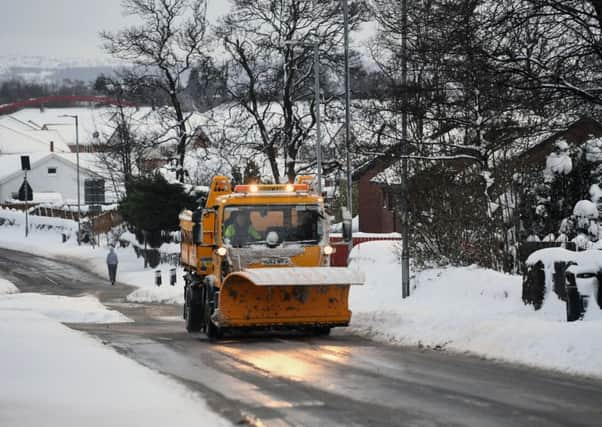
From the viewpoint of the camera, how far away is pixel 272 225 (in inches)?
798

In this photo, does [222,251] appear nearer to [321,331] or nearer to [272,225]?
[272,225]

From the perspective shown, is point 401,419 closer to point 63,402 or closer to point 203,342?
point 63,402

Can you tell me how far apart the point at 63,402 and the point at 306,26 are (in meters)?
36.0

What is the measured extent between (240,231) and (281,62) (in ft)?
87.3

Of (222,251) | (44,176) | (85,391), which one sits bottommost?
(85,391)

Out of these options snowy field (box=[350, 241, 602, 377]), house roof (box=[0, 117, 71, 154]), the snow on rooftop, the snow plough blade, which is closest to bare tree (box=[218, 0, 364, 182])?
snowy field (box=[350, 241, 602, 377])

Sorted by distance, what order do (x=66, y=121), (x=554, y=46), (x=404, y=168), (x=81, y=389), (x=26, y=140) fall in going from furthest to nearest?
(x=66, y=121), (x=26, y=140), (x=404, y=168), (x=554, y=46), (x=81, y=389)

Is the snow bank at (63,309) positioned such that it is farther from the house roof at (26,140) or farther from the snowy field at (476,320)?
the house roof at (26,140)

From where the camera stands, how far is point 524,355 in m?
15.1

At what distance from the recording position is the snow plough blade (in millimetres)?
19016

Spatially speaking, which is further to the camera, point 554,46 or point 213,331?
point 213,331

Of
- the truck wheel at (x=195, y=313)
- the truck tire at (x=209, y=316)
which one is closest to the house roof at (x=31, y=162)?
the truck wheel at (x=195, y=313)

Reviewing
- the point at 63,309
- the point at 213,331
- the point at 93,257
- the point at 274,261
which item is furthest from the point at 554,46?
the point at 93,257

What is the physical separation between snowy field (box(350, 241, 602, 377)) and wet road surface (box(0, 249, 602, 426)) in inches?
20.7
